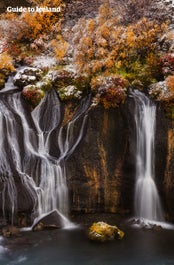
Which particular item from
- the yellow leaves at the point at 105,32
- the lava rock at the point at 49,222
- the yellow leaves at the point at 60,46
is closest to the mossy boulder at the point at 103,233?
the lava rock at the point at 49,222

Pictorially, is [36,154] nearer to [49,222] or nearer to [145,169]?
[49,222]

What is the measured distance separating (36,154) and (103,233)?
4.23 m

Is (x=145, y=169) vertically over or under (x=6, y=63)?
under

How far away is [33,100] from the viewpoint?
15.5m

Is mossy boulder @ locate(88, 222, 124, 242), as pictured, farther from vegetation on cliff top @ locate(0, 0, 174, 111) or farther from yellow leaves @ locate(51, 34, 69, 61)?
yellow leaves @ locate(51, 34, 69, 61)

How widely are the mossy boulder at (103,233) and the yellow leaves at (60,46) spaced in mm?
9682

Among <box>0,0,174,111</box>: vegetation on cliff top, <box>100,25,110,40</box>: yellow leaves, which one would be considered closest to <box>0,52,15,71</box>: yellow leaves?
<box>0,0,174,111</box>: vegetation on cliff top

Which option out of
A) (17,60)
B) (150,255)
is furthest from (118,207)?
(17,60)

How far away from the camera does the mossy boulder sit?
12479mm

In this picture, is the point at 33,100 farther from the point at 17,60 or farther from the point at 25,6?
the point at 25,6

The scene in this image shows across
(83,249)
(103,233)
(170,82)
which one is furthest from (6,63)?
(83,249)

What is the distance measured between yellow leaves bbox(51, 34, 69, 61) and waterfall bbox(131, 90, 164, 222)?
20.2 ft

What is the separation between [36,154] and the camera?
579 inches

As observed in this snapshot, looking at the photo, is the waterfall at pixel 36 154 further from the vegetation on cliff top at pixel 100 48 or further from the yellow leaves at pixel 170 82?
the yellow leaves at pixel 170 82
